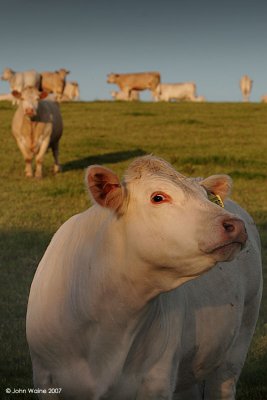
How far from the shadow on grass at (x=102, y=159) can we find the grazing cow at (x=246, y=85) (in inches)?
2180

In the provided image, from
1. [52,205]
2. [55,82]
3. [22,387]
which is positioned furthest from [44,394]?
[55,82]

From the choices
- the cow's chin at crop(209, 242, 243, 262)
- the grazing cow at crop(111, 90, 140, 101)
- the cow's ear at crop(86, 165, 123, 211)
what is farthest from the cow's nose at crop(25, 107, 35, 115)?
the grazing cow at crop(111, 90, 140, 101)

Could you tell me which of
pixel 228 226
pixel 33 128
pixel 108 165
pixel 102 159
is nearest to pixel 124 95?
pixel 102 159

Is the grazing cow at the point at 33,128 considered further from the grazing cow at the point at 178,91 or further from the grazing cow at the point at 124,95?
the grazing cow at the point at 178,91

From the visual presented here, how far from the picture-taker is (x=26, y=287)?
10570mm

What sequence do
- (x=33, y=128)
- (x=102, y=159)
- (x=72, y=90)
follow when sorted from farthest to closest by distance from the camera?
(x=72, y=90) < (x=102, y=159) < (x=33, y=128)

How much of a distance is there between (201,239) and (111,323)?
0.90m

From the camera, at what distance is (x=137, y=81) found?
210ft

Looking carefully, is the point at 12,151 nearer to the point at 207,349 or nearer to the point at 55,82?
the point at 207,349

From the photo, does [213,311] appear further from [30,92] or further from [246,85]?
[246,85]

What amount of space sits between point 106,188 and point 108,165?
1887 centimetres

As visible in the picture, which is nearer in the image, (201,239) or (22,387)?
(201,239)

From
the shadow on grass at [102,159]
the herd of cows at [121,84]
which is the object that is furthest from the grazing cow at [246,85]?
the shadow on grass at [102,159]

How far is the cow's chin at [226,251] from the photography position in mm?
3988
